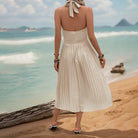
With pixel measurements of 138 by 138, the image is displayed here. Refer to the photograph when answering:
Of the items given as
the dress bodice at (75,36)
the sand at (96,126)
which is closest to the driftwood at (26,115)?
the sand at (96,126)

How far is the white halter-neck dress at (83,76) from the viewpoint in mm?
2639

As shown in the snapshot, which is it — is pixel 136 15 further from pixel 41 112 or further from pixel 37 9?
pixel 41 112

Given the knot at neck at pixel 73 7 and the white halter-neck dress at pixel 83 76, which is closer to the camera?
the knot at neck at pixel 73 7

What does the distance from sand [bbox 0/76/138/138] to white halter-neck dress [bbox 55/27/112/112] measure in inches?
12.4

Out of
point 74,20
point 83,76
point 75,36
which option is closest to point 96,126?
point 83,76

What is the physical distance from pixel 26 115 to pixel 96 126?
3.19 feet

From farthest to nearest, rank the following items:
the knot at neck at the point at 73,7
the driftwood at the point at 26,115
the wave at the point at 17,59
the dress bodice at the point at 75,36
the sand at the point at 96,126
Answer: the wave at the point at 17,59, the driftwood at the point at 26,115, the sand at the point at 96,126, the dress bodice at the point at 75,36, the knot at neck at the point at 73,7

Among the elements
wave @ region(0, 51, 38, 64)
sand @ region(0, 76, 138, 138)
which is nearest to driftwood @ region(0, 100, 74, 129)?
sand @ region(0, 76, 138, 138)

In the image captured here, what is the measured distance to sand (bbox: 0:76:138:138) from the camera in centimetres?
273

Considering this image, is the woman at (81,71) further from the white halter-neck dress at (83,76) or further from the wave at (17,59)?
the wave at (17,59)

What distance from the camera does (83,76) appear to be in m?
2.67

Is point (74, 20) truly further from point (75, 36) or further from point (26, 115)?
point (26, 115)

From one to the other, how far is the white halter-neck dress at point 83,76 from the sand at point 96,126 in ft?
1.03

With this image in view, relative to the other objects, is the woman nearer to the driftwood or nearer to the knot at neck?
the knot at neck
